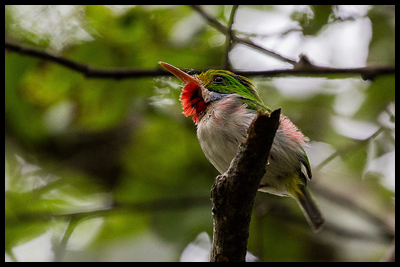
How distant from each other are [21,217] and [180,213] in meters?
1.66

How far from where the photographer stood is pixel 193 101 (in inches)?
132

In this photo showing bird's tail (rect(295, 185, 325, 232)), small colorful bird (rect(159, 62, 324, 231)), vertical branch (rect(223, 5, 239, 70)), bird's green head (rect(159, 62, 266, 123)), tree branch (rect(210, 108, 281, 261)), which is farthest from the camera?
bird's tail (rect(295, 185, 325, 232))

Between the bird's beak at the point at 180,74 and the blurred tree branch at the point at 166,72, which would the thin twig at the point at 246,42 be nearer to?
the blurred tree branch at the point at 166,72

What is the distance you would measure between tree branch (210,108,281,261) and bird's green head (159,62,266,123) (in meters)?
1.15

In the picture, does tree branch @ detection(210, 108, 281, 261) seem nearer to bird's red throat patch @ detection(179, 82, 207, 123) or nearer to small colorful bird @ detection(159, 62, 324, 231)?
small colorful bird @ detection(159, 62, 324, 231)

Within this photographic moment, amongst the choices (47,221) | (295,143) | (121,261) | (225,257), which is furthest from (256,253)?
(225,257)

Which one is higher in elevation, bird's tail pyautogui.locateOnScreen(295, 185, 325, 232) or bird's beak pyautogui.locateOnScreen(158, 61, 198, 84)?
bird's beak pyautogui.locateOnScreen(158, 61, 198, 84)

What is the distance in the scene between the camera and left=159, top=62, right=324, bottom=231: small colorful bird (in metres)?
2.98

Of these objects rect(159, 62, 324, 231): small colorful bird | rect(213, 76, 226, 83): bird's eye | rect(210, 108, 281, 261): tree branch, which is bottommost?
rect(210, 108, 281, 261): tree branch

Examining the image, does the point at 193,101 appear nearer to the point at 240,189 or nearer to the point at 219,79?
the point at 219,79

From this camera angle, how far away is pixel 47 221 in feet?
14.9

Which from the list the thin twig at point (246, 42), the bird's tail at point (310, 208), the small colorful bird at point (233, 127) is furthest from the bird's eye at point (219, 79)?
the bird's tail at point (310, 208)

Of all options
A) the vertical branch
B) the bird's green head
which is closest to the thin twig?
the vertical branch
